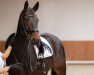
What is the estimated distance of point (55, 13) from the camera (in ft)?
22.5

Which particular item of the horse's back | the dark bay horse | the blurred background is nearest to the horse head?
the dark bay horse

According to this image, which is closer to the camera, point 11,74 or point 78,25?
point 11,74

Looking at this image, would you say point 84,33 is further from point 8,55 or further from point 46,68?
point 8,55

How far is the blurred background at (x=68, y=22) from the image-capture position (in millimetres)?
6781

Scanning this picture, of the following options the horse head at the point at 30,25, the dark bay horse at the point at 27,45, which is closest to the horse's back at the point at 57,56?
the dark bay horse at the point at 27,45

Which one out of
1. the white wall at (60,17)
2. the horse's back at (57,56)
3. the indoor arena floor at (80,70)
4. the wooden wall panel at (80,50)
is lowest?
the indoor arena floor at (80,70)

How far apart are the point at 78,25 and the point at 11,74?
A: 14.1 ft

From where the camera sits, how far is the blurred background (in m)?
6.78

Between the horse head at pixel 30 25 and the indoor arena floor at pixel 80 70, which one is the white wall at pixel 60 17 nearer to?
the indoor arena floor at pixel 80 70

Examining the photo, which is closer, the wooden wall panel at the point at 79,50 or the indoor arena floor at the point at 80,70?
the indoor arena floor at the point at 80,70

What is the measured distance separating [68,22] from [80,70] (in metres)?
1.60

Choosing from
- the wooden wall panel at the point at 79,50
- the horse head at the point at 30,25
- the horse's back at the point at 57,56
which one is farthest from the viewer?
the wooden wall panel at the point at 79,50

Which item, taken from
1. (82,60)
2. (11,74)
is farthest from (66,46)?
(11,74)

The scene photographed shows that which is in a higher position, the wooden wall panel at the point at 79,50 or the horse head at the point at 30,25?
the horse head at the point at 30,25
